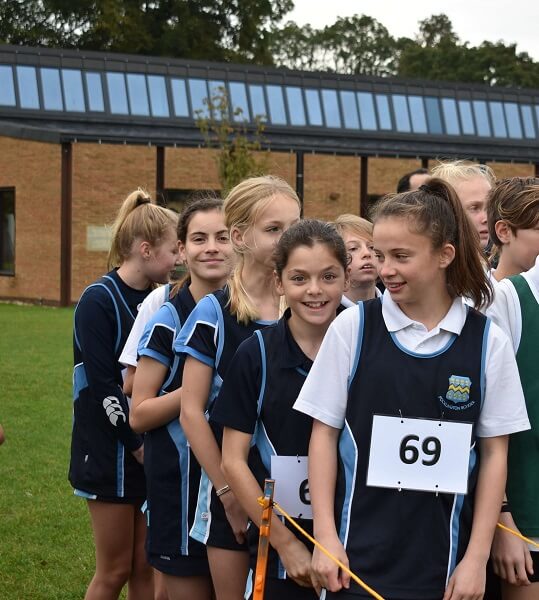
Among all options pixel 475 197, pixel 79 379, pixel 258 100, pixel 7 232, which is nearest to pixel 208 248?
pixel 79 379

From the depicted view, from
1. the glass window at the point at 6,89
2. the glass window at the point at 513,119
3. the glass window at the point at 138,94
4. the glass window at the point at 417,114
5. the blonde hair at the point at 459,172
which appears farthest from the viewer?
the glass window at the point at 513,119

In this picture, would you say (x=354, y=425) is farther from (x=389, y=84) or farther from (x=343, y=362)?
(x=389, y=84)

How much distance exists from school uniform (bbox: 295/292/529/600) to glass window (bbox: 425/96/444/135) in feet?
123

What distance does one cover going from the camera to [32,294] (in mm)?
33469

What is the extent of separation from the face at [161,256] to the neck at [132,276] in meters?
0.03

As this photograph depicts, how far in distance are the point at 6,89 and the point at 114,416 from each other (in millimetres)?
31516

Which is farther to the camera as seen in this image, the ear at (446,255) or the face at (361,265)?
the face at (361,265)

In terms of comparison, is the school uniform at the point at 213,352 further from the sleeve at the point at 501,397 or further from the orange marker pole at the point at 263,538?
the sleeve at the point at 501,397

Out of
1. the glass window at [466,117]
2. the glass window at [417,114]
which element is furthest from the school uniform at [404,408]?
the glass window at [466,117]

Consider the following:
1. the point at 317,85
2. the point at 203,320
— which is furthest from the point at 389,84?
the point at 203,320

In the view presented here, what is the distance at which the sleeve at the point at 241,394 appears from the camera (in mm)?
3729

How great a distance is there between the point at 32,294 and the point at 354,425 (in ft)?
101

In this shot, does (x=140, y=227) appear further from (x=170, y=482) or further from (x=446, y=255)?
(x=446, y=255)

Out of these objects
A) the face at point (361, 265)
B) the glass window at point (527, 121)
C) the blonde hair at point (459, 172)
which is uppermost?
the glass window at point (527, 121)
